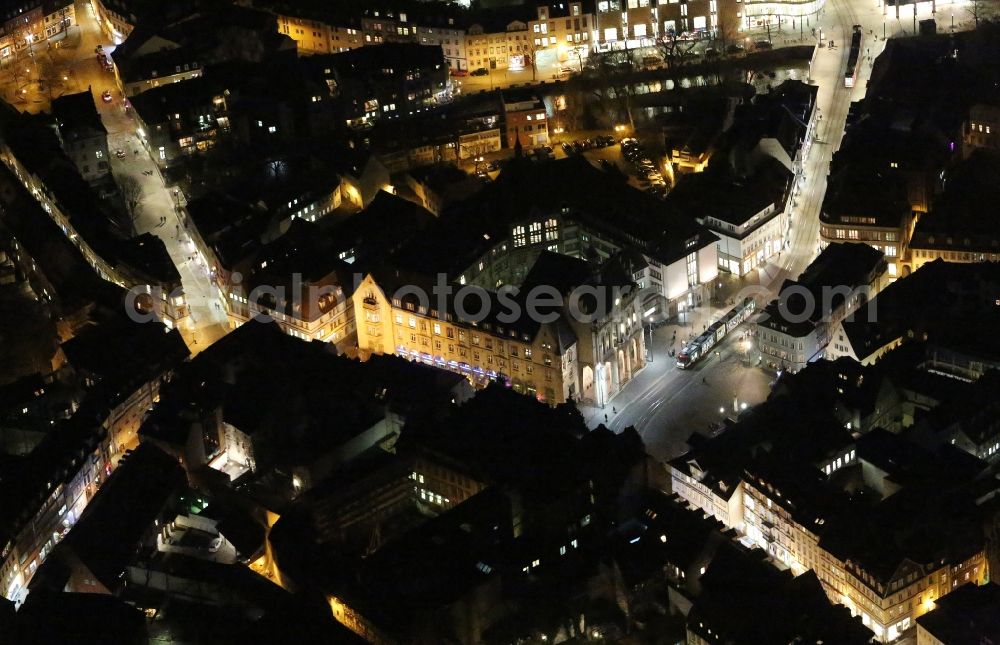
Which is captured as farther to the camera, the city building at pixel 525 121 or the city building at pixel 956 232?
the city building at pixel 525 121

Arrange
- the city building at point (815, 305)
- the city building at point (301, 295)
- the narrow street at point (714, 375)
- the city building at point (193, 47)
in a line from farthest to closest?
the city building at point (193, 47), the city building at point (301, 295), the city building at point (815, 305), the narrow street at point (714, 375)

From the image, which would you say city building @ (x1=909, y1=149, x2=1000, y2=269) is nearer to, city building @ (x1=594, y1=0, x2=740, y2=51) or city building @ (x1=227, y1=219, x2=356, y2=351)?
city building @ (x1=594, y1=0, x2=740, y2=51)

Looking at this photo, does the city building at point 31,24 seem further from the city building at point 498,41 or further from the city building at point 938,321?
the city building at point 938,321

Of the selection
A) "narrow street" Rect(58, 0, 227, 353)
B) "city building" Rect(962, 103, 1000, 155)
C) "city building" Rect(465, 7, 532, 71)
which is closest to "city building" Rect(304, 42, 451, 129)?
"city building" Rect(465, 7, 532, 71)

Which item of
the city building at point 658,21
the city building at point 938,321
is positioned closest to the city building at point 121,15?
the city building at point 658,21

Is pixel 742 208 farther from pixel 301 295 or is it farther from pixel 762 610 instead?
pixel 762 610

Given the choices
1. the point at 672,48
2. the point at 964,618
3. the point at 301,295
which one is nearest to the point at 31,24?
the point at 301,295

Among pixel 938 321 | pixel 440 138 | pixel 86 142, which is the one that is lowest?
pixel 938 321
